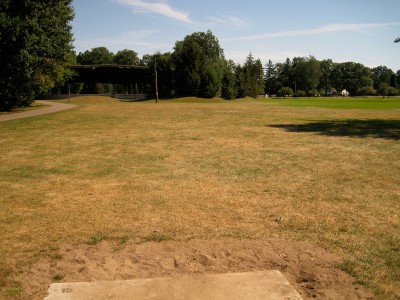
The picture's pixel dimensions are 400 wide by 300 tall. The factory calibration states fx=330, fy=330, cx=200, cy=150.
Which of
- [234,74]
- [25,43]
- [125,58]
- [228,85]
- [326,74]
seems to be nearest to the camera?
[25,43]

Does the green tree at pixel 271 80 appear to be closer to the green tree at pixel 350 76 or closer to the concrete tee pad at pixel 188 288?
the green tree at pixel 350 76

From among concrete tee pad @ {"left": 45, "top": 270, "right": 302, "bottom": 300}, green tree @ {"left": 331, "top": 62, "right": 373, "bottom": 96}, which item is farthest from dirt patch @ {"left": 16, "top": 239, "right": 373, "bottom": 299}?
green tree @ {"left": 331, "top": 62, "right": 373, "bottom": 96}

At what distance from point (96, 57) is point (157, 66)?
63074 millimetres

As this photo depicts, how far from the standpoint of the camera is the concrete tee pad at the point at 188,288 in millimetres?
3250

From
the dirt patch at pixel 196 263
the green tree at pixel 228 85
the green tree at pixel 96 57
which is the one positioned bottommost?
the dirt patch at pixel 196 263

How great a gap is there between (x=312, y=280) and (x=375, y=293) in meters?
0.61

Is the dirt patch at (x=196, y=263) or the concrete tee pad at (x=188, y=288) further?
the dirt patch at (x=196, y=263)

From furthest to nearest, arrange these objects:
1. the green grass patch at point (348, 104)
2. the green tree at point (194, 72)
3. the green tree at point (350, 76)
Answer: the green tree at point (350, 76) < the green tree at point (194, 72) < the green grass patch at point (348, 104)

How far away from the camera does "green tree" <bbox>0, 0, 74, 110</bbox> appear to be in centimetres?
2448

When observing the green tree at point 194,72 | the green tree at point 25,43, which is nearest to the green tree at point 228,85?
the green tree at point 194,72

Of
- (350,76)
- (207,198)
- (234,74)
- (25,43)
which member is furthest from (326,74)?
(207,198)

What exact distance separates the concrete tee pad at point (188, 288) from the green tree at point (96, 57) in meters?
124

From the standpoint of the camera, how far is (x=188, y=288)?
11.1 feet

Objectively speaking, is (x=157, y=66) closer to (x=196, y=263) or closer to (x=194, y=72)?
(x=194, y=72)
